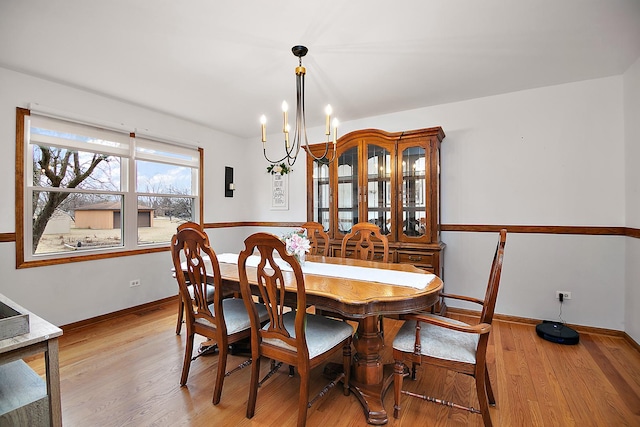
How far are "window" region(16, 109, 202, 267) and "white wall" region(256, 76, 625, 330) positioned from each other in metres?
3.40

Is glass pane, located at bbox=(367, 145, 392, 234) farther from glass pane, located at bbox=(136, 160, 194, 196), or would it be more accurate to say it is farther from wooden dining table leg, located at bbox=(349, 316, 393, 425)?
glass pane, located at bbox=(136, 160, 194, 196)

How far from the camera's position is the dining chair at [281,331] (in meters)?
1.52

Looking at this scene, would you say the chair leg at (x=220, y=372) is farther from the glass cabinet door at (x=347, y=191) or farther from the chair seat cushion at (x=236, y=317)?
the glass cabinet door at (x=347, y=191)

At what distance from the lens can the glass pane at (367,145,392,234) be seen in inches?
131

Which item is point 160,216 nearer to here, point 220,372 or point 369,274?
point 220,372

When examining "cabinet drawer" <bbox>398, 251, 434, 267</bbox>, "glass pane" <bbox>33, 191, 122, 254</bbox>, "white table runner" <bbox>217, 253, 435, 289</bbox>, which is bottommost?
"cabinet drawer" <bbox>398, 251, 434, 267</bbox>

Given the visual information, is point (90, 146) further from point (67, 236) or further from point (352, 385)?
point (352, 385)

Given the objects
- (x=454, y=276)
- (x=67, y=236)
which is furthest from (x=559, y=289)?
(x=67, y=236)

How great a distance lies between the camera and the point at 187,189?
4.07m

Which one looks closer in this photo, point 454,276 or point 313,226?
point 313,226

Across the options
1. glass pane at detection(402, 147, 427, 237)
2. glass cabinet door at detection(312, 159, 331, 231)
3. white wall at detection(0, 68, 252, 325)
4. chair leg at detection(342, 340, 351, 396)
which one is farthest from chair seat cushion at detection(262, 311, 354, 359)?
white wall at detection(0, 68, 252, 325)

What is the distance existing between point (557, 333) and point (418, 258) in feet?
4.35

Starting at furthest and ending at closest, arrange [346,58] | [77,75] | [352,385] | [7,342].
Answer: [77,75], [346,58], [352,385], [7,342]

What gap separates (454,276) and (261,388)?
2429 millimetres
